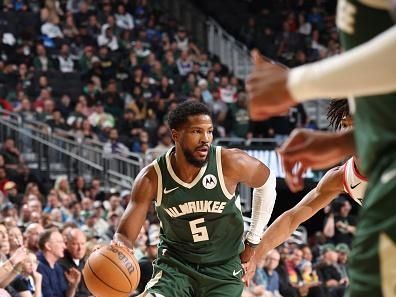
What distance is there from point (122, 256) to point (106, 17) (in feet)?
54.1

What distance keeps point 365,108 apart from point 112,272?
319 centimetres

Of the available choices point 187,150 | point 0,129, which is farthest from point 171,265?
point 0,129

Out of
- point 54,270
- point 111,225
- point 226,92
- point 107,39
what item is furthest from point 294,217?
point 107,39

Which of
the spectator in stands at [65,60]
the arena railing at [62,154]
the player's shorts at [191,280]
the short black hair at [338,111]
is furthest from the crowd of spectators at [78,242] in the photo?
the spectator in stands at [65,60]

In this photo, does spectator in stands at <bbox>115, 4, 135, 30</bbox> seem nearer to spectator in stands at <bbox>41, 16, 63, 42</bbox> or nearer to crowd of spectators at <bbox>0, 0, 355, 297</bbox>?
crowd of spectators at <bbox>0, 0, 355, 297</bbox>

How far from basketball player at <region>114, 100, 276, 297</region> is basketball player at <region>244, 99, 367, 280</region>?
451 millimetres

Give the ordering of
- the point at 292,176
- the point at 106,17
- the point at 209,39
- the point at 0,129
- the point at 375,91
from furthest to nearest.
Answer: the point at 209,39, the point at 106,17, the point at 0,129, the point at 292,176, the point at 375,91

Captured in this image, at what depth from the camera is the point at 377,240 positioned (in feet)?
8.55

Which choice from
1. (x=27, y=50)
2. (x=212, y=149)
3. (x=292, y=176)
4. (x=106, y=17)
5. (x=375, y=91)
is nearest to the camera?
(x=375, y=91)

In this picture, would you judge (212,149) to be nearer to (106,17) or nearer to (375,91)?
(375,91)

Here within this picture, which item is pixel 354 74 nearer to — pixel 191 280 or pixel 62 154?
pixel 191 280

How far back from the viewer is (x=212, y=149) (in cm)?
604

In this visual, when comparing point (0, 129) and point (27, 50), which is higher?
point (27, 50)

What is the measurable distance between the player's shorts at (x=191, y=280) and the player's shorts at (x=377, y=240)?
3141 millimetres
